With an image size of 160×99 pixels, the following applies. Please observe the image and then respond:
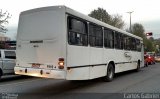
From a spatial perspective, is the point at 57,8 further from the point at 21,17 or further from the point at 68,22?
the point at 21,17

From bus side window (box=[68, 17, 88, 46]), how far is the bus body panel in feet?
1.35

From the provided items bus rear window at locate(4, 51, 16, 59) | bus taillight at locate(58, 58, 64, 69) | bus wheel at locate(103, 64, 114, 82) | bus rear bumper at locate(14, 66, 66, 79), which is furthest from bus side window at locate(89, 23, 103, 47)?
bus rear window at locate(4, 51, 16, 59)

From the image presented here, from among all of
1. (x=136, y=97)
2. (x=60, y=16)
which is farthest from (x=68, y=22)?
(x=136, y=97)

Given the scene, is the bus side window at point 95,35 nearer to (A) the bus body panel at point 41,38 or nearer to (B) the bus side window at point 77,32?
(B) the bus side window at point 77,32

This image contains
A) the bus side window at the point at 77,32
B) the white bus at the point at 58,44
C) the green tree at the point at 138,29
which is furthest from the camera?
the green tree at the point at 138,29

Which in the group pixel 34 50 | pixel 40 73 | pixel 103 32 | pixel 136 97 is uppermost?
pixel 103 32

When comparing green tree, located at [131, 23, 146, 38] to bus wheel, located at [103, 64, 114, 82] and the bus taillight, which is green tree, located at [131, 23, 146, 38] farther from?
the bus taillight

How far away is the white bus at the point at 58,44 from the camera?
1090 cm

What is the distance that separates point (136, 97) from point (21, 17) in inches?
228

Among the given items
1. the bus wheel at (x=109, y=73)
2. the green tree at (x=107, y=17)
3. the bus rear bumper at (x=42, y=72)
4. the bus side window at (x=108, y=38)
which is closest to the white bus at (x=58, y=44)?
the bus rear bumper at (x=42, y=72)

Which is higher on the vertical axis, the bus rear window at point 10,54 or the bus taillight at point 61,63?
the bus rear window at point 10,54

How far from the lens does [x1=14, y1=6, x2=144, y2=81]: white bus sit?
10.9 meters

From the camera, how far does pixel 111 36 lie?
52.9 feet

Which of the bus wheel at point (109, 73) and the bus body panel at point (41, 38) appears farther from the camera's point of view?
the bus wheel at point (109, 73)
